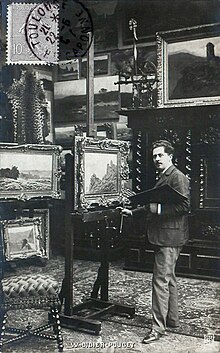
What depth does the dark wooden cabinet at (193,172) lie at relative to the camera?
158 inches

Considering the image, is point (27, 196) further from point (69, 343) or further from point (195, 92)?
point (195, 92)

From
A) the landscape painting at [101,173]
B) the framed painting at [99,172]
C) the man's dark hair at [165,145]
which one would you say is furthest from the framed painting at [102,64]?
the man's dark hair at [165,145]

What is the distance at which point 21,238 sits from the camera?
10.4 ft

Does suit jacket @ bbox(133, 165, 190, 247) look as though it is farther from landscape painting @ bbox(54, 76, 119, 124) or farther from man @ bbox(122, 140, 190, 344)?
landscape painting @ bbox(54, 76, 119, 124)

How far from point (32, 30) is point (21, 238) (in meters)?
1.31

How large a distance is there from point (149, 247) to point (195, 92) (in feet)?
4.58

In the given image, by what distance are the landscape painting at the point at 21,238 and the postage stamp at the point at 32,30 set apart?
1035 mm

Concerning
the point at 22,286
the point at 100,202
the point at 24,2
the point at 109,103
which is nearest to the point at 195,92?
the point at 109,103

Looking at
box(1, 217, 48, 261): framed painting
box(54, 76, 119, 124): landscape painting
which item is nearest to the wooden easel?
box(1, 217, 48, 261): framed painting

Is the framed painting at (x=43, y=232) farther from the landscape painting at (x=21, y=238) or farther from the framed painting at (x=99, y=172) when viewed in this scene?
the framed painting at (x=99, y=172)

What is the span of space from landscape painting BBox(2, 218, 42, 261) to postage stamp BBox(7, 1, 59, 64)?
1.03 meters

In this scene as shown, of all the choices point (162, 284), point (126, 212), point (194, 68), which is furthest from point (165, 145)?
point (194, 68)

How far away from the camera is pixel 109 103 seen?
4.38 m

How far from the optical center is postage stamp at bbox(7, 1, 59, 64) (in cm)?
277
